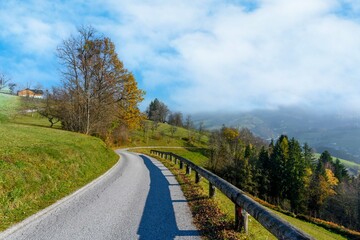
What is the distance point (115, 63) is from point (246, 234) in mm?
29912

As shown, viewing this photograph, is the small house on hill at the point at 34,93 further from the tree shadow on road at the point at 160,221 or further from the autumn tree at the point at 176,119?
the tree shadow on road at the point at 160,221

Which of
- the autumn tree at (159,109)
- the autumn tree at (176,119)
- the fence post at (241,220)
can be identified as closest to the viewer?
the fence post at (241,220)

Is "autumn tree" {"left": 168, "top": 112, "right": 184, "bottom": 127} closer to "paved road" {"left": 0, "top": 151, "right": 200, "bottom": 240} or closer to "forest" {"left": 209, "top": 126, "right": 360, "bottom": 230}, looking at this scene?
"forest" {"left": 209, "top": 126, "right": 360, "bottom": 230}

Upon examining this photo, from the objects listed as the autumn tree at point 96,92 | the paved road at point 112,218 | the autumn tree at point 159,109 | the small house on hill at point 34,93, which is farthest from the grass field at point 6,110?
the autumn tree at point 159,109

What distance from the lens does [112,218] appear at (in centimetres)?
783

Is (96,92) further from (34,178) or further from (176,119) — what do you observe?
(176,119)

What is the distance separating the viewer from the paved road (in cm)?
651

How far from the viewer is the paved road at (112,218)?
651 cm

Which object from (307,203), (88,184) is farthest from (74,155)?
(307,203)

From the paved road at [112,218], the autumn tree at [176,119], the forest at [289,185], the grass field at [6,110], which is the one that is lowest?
the forest at [289,185]

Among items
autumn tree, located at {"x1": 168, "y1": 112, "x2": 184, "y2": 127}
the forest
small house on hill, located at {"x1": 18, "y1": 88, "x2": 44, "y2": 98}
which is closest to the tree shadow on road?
the forest

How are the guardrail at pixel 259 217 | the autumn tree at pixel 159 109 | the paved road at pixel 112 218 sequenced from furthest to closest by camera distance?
1. the autumn tree at pixel 159 109
2. the paved road at pixel 112 218
3. the guardrail at pixel 259 217

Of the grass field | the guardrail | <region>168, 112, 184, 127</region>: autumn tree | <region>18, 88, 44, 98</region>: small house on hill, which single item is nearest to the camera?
the guardrail

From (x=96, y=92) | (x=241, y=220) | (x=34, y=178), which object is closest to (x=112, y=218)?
(x=241, y=220)
